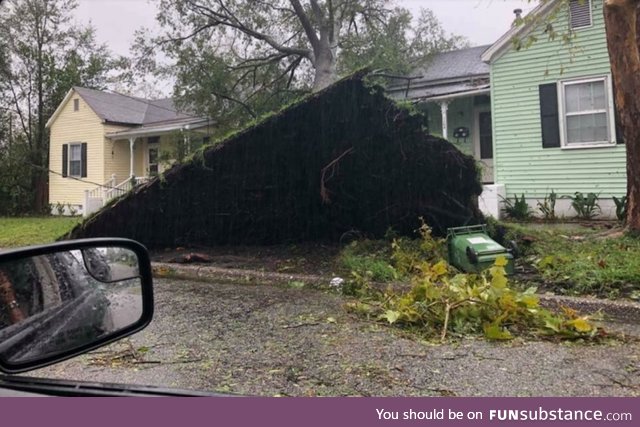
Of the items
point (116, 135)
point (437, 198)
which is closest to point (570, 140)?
point (437, 198)

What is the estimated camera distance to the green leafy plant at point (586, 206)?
10414 mm

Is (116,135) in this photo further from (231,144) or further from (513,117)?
(513,117)

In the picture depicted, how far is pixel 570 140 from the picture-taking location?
10992 millimetres

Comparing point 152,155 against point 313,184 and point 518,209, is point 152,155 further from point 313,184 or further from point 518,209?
point 518,209

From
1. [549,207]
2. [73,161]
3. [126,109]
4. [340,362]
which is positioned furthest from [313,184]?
[126,109]

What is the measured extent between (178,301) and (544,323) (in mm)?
3665

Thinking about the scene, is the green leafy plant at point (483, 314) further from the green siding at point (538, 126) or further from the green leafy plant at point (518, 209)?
the green siding at point (538, 126)

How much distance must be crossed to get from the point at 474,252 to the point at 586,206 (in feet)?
22.3

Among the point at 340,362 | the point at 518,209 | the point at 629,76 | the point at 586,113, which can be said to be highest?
the point at 586,113

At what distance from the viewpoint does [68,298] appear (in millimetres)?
1643

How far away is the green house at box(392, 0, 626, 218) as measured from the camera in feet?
34.5
